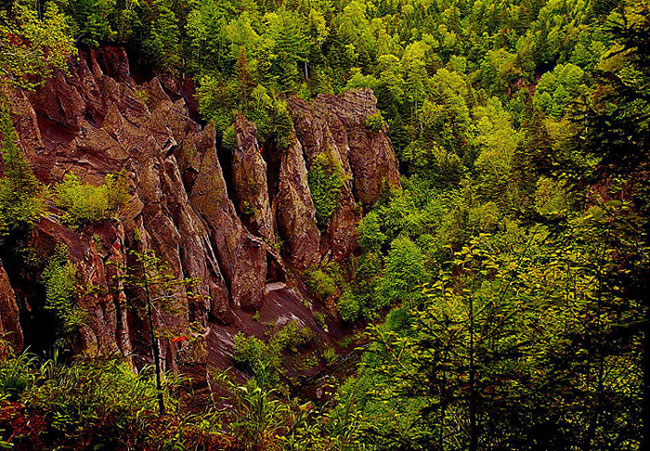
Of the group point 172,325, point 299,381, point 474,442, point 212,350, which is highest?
point 474,442

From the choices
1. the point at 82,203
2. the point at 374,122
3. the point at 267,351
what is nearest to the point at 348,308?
the point at 267,351

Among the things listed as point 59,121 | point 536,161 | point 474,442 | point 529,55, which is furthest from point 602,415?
point 529,55

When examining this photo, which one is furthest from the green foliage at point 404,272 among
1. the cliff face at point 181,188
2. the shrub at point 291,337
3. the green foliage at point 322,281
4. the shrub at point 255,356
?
the green foliage at point 322,281

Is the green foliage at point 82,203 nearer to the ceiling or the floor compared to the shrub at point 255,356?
nearer to the ceiling

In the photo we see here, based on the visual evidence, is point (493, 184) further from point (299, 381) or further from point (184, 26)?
point (184, 26)

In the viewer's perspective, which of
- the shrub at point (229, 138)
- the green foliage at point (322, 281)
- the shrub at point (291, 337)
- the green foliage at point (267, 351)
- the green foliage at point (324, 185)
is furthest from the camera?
the green foliage at point (324, 185)

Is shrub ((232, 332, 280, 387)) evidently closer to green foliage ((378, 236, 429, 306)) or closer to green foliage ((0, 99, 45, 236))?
green foliage ((378, 236, 429, 306))

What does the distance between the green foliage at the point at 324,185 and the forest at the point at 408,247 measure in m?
0.19

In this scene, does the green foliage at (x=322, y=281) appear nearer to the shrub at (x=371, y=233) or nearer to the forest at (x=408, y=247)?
the forest at (x=408, y=247)

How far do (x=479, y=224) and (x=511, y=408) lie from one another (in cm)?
2374

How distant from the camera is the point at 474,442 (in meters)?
4.39

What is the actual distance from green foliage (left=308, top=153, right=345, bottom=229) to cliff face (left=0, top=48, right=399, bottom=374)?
103 cm

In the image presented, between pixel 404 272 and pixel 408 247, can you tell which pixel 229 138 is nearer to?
pixel 408 247

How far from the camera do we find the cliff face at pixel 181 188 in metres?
15.3
